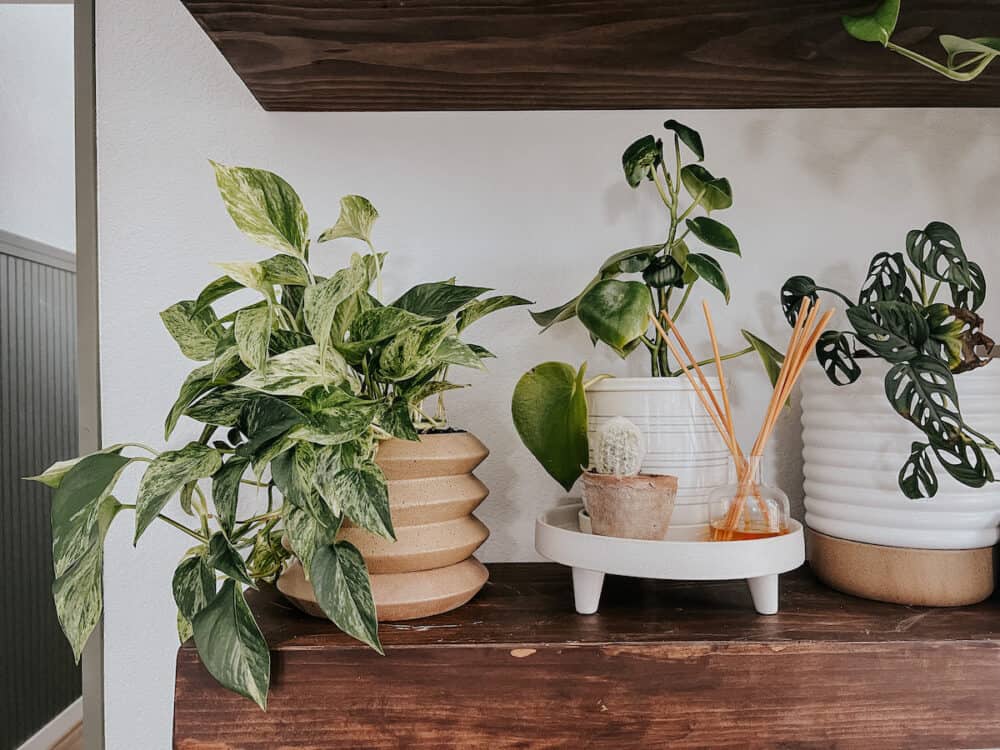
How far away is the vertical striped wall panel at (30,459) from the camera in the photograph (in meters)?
2.20

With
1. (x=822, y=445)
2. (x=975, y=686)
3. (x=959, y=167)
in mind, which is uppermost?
(x=959, y=167)

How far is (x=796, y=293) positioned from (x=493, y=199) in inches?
15.8

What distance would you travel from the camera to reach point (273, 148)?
37.6 inches

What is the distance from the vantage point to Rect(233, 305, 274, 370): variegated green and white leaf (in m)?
0.54

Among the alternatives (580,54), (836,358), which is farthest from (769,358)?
(580,54)

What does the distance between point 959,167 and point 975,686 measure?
0.69m

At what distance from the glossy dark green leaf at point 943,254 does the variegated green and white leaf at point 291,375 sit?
596 millimetres

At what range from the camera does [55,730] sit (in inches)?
95.3

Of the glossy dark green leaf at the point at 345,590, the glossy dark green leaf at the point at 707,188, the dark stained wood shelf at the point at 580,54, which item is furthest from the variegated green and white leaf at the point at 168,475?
the glossy dark green leaf at the point at 707,188

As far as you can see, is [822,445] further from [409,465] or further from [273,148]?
[273,148]

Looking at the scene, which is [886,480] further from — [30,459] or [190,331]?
[30,459]

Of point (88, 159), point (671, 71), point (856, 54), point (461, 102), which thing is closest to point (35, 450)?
point (88, 159)

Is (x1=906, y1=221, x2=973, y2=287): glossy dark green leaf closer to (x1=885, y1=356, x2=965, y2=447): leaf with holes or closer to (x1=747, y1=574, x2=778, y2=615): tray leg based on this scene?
(x1=885, y1=356, x2=965, y2=447): leaf with holes

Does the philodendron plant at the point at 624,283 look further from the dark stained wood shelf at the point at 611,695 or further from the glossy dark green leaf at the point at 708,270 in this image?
the dark stained wood shelf at the point at 611,695
